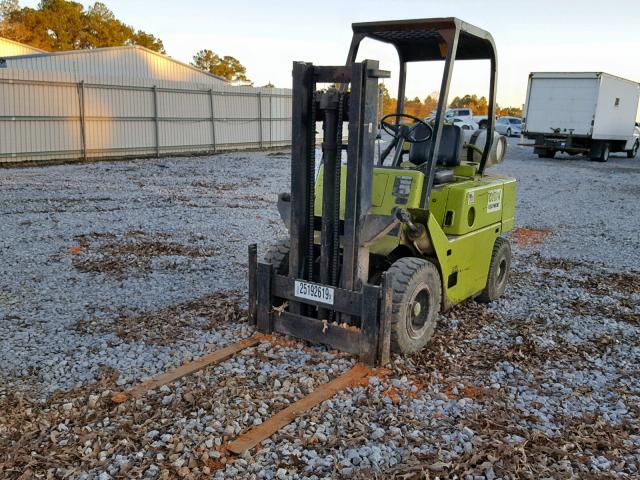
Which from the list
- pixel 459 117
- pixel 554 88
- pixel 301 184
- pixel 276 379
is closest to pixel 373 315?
pixel 276 379

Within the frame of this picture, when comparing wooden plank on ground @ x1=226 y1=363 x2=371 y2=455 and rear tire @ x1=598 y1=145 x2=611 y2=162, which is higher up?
rear tire @ x1=598 y1=145 x2=611 y2=162

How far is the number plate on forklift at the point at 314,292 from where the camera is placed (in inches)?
195

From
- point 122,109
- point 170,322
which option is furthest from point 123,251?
point 122,109

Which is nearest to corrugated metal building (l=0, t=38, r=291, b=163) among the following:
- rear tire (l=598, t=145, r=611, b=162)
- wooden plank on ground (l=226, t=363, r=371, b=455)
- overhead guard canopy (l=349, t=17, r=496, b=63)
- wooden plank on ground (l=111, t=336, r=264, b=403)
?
rear tire (l=598, t=145, r=611, b=162)

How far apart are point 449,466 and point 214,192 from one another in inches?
496

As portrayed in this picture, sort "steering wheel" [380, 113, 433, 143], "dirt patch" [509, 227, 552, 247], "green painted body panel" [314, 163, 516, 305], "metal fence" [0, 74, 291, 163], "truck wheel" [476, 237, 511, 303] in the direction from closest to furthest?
"green painted body panel" [314, 163, 516, 305]
"steering wheel" [380, 113, 433, 143]
"truck wheel" [476, 237, 511, 303]
"dirt patch" [509, 227, 552, 247]
"metal fence" [0, 74, 291, 163]

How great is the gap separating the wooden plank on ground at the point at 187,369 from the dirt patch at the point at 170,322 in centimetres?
53

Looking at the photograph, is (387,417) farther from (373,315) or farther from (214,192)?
(214,192)

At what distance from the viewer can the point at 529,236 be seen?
447 inches

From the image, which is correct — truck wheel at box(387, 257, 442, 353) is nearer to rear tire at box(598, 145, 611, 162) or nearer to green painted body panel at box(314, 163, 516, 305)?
green painted body panel at box(314, 163, 516, 305)

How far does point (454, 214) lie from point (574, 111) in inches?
887

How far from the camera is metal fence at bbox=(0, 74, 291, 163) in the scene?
20453 mm

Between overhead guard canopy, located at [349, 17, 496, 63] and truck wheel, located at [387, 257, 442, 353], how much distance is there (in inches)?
80.6

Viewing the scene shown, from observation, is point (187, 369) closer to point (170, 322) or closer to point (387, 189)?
point (170, 322)
